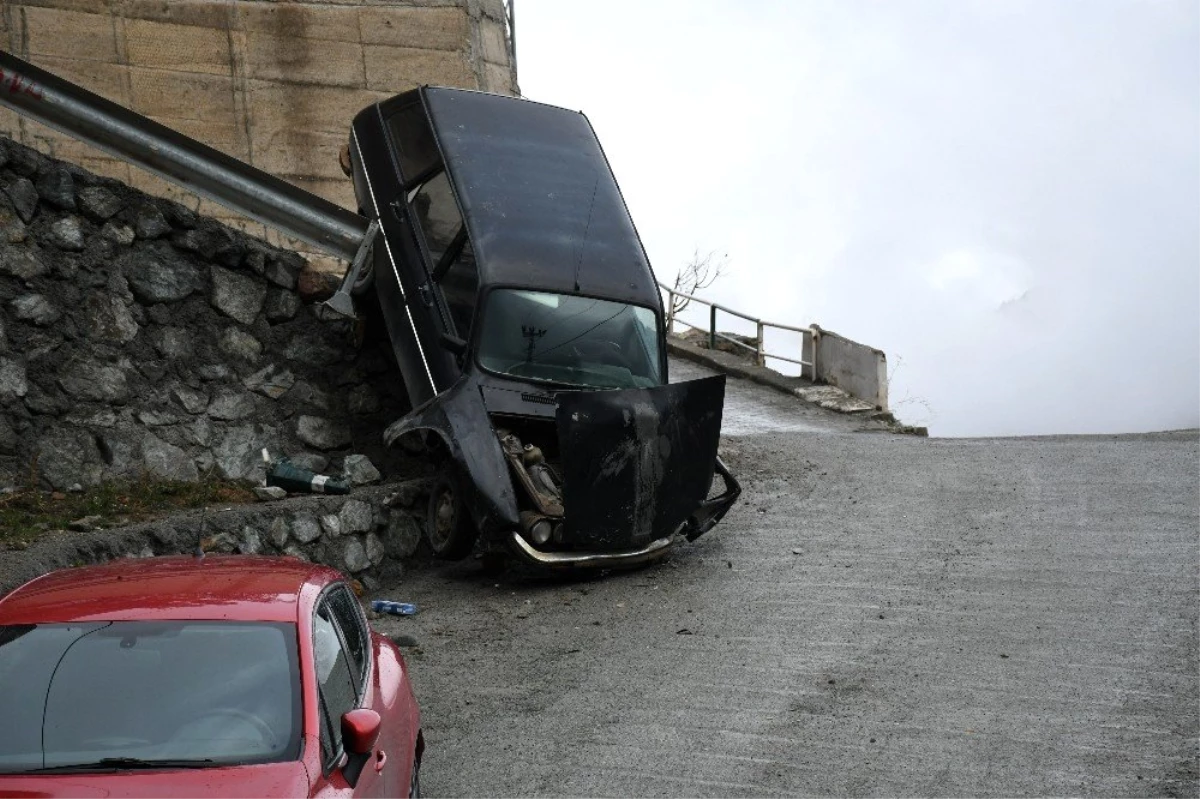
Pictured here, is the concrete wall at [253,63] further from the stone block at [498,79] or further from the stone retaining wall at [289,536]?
the stone retaining wall at [289,536]

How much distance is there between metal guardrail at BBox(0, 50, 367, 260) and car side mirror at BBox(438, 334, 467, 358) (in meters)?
2.56

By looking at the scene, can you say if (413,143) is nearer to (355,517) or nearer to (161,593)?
(355,517)

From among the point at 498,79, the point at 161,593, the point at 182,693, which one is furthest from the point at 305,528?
the point at 498,79

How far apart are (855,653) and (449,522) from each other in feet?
13.2

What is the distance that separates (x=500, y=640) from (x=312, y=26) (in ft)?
39.7

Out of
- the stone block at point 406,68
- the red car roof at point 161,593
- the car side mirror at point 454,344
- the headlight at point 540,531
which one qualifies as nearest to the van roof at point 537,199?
the car side mirror at point 454,344

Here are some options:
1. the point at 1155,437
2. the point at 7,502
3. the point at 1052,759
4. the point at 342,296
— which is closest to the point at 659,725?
the point at 1052,759

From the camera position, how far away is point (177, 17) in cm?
1914

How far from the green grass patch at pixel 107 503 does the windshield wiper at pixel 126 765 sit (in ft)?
18.9

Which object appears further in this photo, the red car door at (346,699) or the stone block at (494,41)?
the stone block at (494,41)

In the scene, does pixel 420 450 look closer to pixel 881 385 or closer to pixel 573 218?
A: pixel 573 218

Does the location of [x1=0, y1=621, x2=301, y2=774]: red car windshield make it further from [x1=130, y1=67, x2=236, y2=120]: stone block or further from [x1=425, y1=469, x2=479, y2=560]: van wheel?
[x1=130, y1=67, x2=236, y2=120]: stone block

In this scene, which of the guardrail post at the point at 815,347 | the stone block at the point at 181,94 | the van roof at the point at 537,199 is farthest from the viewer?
the guardrail post at the point at 815,347

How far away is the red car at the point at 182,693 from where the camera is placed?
4.76 meters
